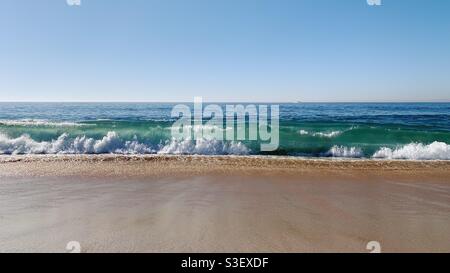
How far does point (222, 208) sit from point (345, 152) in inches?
318

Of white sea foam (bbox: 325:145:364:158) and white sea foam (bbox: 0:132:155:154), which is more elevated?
white sea foam (bbox: 0:132:155:154)

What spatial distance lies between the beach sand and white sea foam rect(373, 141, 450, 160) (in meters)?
2.87

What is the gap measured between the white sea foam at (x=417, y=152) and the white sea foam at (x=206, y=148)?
468cm

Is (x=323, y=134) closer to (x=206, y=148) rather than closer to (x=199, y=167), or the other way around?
(x=206, y=148)

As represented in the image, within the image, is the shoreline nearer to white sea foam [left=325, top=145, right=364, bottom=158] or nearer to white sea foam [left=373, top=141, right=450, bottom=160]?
white sea foam [left=373, top=141, right=450, bottom=160]

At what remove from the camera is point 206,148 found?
1178 centimetres

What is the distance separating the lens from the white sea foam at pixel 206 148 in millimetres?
11711

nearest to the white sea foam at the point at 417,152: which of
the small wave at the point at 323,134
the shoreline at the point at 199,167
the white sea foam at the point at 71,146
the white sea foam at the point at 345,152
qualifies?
the white sea foam at the point at 345,152

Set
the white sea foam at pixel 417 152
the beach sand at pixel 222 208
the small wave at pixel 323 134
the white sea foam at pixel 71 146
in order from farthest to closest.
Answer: the small wave at pixel 323 134 < the white sea foam at pixel 71 146 < the white sea foam at pixel 417 152 < the beach sand at pixel 222 208

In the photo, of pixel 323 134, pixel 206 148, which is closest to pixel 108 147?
pixel 206 148

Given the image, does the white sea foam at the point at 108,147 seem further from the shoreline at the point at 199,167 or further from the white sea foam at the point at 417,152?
the white sea foam at the point at 417,152

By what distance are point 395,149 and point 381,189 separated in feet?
21.5

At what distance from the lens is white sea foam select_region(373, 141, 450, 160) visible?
10.9m

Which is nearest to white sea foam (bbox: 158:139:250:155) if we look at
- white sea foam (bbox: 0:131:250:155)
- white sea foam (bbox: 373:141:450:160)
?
white sea foam (bbox: 0:131:250:155)
